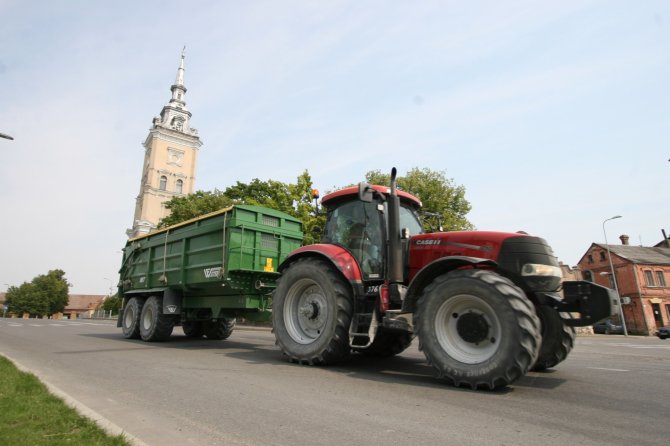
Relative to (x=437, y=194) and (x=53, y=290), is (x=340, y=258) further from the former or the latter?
(x=53, y=290)

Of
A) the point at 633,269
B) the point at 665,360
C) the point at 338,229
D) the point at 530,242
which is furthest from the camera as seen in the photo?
the point at 633,269

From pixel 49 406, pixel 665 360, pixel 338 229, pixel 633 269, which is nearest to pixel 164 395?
pixel 49 406

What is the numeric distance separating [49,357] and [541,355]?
8455 mm

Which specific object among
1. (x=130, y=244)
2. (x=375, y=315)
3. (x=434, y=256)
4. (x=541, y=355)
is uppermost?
(x=130, y=244)

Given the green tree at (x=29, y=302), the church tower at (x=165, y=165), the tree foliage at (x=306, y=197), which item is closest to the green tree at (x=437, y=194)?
the tree foliage at (x=306, y=197)

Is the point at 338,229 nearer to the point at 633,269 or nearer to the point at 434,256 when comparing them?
the point at 434,256

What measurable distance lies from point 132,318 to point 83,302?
341ft

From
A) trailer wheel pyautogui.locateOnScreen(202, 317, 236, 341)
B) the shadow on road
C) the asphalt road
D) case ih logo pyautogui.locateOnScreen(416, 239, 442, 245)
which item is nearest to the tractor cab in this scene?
case ih logo pyautogui.locateOnScreen(416, 239, 442, 245)

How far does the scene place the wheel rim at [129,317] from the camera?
36.6ft

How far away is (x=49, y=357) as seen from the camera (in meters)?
7.43

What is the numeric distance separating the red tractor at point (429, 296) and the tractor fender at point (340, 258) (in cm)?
2

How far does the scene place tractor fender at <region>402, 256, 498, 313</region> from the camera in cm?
465

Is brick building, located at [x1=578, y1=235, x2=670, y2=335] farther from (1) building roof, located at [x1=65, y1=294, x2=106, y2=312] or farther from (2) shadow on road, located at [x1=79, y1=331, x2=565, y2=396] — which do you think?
(1) building roof, located at [x1=65, y1=294, x2=106, y2=312]

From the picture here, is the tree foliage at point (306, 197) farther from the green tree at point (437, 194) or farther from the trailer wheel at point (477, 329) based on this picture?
the trailer wheel at point (477, 329)
